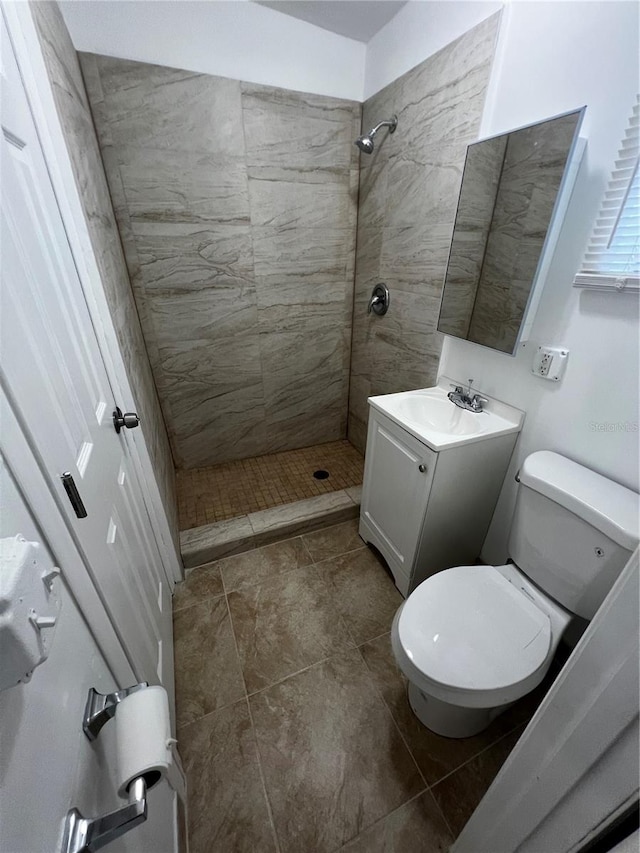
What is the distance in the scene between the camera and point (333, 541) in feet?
6.11

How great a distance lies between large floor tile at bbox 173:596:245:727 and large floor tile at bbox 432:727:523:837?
2.29 feet

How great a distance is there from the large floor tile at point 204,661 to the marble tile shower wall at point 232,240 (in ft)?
3.62

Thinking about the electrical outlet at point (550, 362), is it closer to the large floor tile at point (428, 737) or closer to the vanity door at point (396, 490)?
the vanity door at point (396, 490)

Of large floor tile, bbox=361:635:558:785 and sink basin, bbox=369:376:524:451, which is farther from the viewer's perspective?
sink basin, bbox=369:376:524:451

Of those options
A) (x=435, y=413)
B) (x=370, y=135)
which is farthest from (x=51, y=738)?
(x=370, y=135)

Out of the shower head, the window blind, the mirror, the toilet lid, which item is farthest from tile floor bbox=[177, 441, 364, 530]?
the shower head

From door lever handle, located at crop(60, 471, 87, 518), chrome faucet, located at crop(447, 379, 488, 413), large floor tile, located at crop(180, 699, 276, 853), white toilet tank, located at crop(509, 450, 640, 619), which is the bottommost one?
large floor tile, located at crop(180, 699, 276, 853)

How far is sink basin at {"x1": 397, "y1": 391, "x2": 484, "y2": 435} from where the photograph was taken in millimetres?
1468

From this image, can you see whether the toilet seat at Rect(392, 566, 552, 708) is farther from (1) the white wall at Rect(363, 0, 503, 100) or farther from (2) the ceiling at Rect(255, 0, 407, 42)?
(2) the ceiling at Rect(255, 0, 407, 42)

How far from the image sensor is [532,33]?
1.05 metres

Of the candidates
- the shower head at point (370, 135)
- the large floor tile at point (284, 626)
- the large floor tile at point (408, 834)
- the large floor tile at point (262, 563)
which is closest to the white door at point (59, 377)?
the large floor tile at point (284, 626)

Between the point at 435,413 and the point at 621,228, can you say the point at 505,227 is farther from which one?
the point at 435,413

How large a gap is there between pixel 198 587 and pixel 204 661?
343 mm

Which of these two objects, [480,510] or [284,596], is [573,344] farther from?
[284,596]
